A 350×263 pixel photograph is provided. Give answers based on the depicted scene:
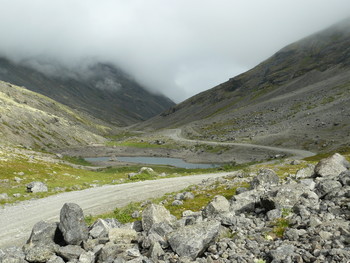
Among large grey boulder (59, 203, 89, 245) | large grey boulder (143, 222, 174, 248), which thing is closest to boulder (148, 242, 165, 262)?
large grey boulder (143, 222, 174, 248)

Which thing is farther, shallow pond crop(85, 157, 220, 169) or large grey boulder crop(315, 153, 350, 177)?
shallow pond crop(85, 157, 220, 169)

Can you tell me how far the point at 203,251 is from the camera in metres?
13.0

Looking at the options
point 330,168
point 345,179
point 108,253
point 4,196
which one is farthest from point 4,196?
point 330,168

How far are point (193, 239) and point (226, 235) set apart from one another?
2164 mm

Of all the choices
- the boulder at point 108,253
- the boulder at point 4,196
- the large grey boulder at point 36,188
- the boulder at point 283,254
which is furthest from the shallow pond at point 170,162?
the boulder at point 283,254

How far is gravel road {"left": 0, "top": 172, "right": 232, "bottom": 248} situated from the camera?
23.8m

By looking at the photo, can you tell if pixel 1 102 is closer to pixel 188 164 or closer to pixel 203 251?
pixel 188 164

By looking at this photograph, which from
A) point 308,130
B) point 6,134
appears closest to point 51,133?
point 6,134

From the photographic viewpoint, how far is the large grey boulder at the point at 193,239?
12602 mm

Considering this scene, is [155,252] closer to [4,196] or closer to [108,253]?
[108,253]

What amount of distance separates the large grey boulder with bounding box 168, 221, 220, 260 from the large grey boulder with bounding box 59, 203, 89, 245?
19.3 feet

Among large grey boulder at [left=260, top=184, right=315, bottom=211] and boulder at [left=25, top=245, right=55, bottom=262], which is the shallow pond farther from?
boulder at [left=25, top=245, right=55, bottom=262]

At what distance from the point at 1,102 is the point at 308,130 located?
198 meters

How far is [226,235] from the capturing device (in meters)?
14.1
